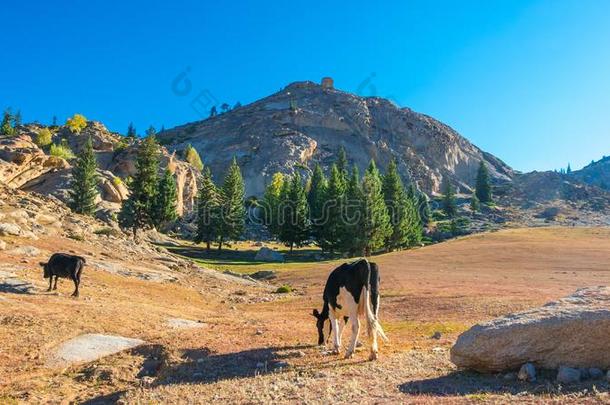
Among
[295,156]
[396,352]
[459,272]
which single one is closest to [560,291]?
[459,272]

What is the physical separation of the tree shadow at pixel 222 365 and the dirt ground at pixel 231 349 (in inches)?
1.4

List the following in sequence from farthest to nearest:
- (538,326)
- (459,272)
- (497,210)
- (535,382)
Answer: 1. (497,210)
2. (459,272)
3. (538,326)
4. (535,382)

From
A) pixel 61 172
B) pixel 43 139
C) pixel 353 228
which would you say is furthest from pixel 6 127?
pixel 353 228

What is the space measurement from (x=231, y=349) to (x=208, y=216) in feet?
214

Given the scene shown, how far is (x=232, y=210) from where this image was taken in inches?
3164

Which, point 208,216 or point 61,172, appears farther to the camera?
point 61,172

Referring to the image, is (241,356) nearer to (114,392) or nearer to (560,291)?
(114,392)

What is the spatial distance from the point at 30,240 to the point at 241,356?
2281cm

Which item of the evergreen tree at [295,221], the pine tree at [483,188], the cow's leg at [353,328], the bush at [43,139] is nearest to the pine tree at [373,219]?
the evergreen tree at [295,221]

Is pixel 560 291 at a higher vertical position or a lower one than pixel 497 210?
lower

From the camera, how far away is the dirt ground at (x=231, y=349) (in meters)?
9.38

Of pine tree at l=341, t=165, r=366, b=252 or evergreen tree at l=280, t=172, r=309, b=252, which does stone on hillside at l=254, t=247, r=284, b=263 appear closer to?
pine tree at l=341, t=165, r=366, b=252

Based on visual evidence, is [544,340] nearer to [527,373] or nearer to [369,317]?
[527,373]

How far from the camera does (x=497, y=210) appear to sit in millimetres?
150875
